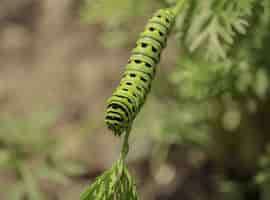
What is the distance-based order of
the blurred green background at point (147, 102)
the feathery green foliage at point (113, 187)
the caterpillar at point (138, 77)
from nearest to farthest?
the caterpillar at point (138, 77)
the feathery green foliage at point (113, 187)
the blurred green background at point (147, 102)

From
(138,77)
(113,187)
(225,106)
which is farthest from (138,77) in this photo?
(225,106)

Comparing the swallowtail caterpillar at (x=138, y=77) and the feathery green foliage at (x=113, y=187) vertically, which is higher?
the swallowtail caterpillar at (x=138, y=77)

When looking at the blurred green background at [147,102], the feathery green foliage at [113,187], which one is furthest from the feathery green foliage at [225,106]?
the feathery green foliage at [113,187]

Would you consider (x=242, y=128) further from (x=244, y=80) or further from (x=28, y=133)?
(x=28, y=133)

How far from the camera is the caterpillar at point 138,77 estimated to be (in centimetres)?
168

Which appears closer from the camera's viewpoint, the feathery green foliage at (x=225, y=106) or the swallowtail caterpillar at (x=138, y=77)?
the swallowtail caterpillar at (x=138, y=77)

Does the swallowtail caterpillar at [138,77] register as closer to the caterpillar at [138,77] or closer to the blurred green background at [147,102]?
the caterpillar at [138,77]

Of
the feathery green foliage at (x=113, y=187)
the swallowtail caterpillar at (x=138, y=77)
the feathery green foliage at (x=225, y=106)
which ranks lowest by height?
the feathery green foliage at (x=113, y=187)

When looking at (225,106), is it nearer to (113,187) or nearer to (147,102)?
(147,102)

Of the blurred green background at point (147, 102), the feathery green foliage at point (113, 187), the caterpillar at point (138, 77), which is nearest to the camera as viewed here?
the caterpillar at point (138, 77)

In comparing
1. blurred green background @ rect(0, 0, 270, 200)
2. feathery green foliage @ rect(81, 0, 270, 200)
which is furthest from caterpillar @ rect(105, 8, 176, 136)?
feathery green foliage @ rect(81, 0, 270, 200)

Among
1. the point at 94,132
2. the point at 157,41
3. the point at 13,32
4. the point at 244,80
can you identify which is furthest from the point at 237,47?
the point at 13,32

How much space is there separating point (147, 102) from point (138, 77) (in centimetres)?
215

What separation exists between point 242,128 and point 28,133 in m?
1.65
